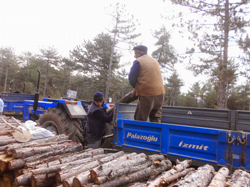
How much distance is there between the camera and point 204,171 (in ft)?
7.88

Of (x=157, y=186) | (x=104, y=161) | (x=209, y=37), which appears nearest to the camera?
(x=157, y=186)

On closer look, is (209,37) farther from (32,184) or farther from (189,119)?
(32,184)

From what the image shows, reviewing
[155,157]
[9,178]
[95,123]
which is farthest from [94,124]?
[9,178]

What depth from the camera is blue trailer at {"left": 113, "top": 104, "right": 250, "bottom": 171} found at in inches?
104

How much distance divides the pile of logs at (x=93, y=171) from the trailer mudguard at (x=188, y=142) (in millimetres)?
178

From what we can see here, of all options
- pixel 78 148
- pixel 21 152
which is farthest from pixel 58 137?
pixel 21 152

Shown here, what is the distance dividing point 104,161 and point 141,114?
1347mm

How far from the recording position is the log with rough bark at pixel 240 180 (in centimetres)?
217

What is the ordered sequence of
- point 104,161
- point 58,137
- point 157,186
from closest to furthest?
point 157,186, point 104,161, point 58,137

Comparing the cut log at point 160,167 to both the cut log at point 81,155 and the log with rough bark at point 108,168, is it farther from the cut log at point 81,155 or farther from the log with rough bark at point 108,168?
the cut log at point 81,155

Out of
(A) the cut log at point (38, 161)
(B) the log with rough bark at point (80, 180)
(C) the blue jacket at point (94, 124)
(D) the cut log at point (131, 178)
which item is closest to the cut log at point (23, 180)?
(A) the cut log at point (38, 161)

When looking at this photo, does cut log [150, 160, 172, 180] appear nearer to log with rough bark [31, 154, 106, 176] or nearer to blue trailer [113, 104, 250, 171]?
blue trailer [113, 104, 250, 171]

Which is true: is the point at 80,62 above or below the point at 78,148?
above

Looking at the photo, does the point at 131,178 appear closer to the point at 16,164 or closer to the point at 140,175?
the point at 140,175
